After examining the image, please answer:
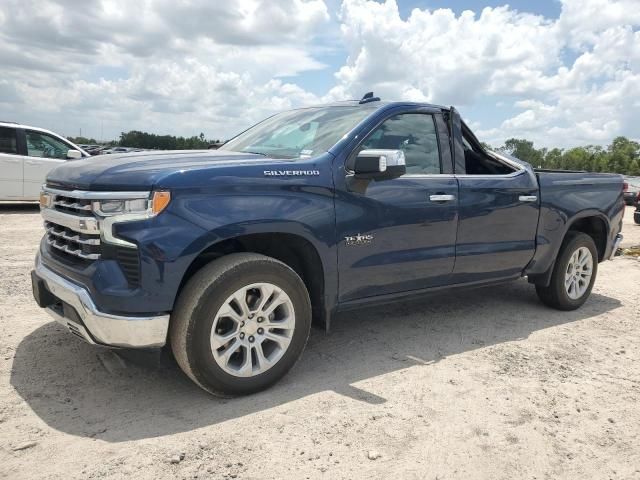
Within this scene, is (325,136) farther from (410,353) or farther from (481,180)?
(410,353)

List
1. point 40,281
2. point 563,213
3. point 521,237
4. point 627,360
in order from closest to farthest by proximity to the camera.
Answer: point 40,281 < point 627,360 < point 521,237 < point 563,213

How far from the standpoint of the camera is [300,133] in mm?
4348

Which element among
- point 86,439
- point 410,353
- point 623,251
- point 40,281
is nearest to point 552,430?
point 410,353

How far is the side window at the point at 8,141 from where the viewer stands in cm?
1125

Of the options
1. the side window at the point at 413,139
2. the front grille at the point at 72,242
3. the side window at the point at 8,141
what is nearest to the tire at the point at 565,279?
the side window at the point at 413,139

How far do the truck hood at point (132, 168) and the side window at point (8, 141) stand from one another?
893 cm

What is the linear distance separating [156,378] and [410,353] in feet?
6.12

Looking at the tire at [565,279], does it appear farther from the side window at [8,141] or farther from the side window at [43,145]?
the side window at [8,141]

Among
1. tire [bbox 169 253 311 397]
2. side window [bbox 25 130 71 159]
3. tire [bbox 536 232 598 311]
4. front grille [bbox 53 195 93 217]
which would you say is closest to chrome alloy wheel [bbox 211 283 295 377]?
tire [bbox 169 253 311 397]

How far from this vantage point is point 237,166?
341 centimetres

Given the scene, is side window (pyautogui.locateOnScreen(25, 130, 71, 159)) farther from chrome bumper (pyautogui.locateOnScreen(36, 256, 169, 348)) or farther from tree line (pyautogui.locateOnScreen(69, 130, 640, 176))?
tree line (pyautogui.locateOnScreen(69, 130, 640, 176))

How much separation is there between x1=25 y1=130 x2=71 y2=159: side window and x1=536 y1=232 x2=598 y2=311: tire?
10.1 m

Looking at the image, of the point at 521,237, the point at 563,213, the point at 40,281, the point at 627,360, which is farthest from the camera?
the point at 563,213

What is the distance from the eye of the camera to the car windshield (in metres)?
4.05
